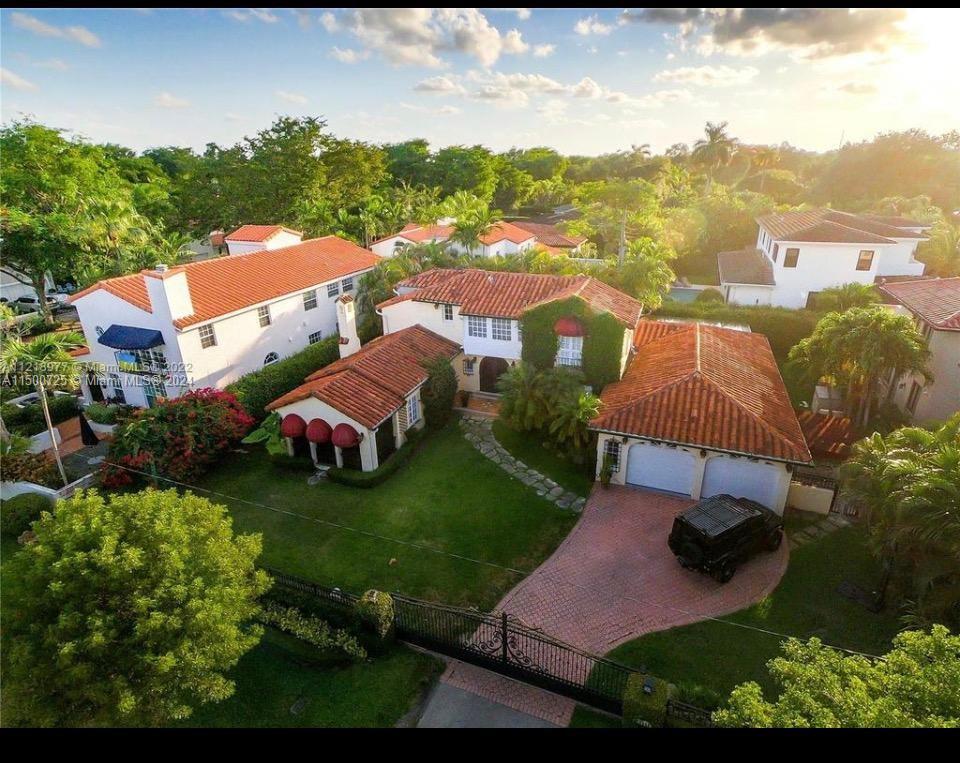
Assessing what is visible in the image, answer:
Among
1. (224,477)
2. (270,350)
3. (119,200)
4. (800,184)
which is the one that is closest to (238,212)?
(119,200)

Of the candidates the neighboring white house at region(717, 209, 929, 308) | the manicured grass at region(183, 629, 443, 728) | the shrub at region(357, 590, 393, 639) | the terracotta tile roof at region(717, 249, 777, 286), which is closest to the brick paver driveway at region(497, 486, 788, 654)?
the manicured grass at region(183, 629, 443, 728)

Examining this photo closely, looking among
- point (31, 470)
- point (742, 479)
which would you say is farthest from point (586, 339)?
point (31, 470)

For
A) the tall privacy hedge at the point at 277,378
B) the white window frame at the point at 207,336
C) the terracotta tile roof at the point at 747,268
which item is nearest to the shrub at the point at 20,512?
the tall privacy hedge at the point at 277,378

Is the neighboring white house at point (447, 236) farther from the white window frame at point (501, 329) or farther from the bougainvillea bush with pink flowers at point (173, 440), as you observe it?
the bougainvillea bush with pink flowers at point (173, 440)

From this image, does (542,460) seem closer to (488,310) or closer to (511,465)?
(511,465)
